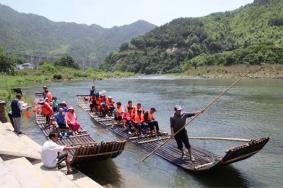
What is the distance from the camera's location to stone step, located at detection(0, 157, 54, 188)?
9.84 meters

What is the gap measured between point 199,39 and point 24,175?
482 ft

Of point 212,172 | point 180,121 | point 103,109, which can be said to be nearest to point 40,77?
point 103,109

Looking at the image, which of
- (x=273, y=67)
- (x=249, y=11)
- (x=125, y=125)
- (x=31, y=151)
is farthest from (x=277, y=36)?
(x=31, y=151)

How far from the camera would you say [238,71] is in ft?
280

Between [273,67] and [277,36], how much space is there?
33.6 metres

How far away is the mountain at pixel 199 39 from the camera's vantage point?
11844 cm

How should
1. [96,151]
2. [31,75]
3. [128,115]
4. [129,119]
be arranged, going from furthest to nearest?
1. [31,75]
2. [128,115]
3. [129,119]
4. [96,151]

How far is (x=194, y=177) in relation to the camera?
13.3 metres

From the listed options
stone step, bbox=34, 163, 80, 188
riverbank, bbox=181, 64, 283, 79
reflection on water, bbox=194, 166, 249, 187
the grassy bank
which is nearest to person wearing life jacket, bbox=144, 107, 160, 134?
A: reflection on water, bbox=194, 166, 249, 187

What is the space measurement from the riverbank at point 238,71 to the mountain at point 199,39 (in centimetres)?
329

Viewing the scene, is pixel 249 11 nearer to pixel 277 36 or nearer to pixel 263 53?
pixel 277 36

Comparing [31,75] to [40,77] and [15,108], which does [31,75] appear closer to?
[40,77]

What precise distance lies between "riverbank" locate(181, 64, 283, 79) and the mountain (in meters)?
3.29

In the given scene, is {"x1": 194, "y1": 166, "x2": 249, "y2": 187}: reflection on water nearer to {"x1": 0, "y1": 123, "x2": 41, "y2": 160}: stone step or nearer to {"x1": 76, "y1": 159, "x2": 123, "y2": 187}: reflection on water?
{"x1": 76, "y1": 159, "x2": 123, "y2": 187}: reflection on water
